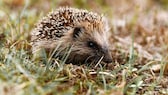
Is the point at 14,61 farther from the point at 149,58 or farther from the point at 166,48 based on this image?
the point at 166,48

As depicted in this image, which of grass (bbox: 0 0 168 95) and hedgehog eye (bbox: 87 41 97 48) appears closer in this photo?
grass (bbox: 0 0 168 95)

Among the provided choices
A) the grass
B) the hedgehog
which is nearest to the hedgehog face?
the hedgehog

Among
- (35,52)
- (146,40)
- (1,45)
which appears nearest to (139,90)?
(35,52)

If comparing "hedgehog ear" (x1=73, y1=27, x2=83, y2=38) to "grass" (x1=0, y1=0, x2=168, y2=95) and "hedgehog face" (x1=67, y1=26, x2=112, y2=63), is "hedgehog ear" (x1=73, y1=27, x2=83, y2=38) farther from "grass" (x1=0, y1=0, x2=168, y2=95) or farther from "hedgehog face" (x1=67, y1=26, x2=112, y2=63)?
"grass" (x1=0, y1=0, x2=168, y2=95)

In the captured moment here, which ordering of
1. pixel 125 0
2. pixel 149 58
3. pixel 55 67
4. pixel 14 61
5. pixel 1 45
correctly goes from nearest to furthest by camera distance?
pixel 14 61 → pixel 55 67 → pixel 1 45 → pixel 149 58 → pixel 125 0

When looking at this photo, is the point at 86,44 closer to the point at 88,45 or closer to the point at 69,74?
the point at 88,45

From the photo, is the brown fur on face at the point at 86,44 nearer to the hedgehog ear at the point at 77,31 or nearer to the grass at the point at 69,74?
the hedgehog ear at the point at 77,31

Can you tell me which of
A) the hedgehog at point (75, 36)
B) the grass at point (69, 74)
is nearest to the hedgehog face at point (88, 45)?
the hedgehog at point (75, 36)
